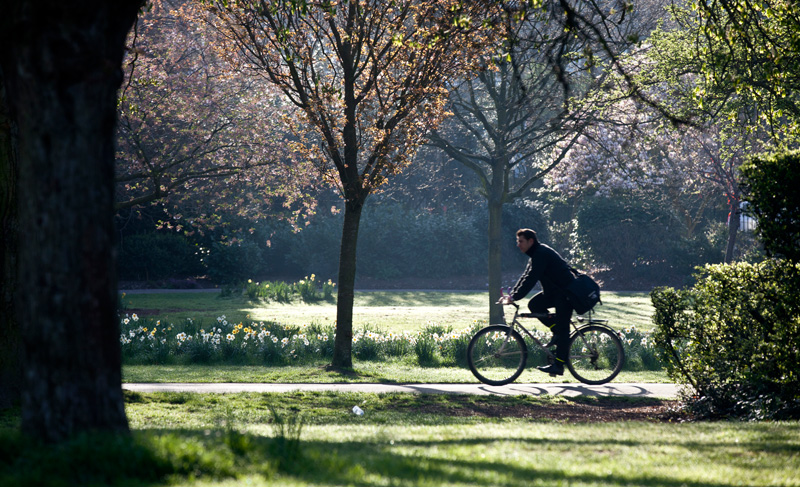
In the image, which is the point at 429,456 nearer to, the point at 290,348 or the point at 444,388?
the point at 444,388

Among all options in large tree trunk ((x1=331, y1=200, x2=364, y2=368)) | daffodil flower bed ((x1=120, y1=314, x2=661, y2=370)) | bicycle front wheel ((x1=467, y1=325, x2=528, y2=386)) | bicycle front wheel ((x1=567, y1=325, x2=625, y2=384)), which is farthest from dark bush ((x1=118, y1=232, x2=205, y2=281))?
bicycle front wheel ((x1=567, y1=325, x2=625, y2=384))

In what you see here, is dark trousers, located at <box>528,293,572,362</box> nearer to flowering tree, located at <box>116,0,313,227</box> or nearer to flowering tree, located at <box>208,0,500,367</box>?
flowering tree, located at <box>208,0,500,367</box>

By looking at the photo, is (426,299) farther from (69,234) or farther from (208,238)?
(69,234)

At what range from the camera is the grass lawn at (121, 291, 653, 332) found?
15938 millimetres

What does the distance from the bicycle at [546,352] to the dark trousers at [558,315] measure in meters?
0.11

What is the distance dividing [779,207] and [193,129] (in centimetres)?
1257

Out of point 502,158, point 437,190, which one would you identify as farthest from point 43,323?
point 437,190

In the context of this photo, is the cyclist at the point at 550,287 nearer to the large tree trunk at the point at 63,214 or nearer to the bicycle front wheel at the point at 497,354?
the bicycle front wheel at the point at 497,354

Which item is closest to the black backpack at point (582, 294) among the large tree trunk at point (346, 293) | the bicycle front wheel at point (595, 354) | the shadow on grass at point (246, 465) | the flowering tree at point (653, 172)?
the bicycle front wheel at point (595, 354)

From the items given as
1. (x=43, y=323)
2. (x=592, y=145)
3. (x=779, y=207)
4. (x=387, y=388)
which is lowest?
(x=387, y=388)

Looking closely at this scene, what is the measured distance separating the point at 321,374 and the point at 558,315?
3478 mm

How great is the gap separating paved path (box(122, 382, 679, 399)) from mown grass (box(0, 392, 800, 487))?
2347 millimetres

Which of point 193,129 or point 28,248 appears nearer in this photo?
point 28,248

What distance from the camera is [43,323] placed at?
3.69m
